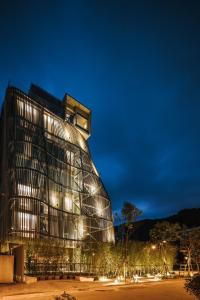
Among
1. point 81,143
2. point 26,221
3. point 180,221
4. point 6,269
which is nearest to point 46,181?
point 26,221

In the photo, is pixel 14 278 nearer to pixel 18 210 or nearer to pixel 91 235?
pixel 18 210

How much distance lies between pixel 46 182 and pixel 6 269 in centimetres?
2679

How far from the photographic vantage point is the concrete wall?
25.6 m

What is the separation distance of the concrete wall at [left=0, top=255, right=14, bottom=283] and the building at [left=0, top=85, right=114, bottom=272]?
18069mm

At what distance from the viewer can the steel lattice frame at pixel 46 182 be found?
46.5 m

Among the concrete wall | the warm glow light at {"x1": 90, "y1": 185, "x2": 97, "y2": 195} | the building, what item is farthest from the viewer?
the warm glow light at {"x1": 90, "y1": 185, "x2": 97, "y2": 195}

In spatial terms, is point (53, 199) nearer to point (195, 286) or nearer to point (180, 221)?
point (195, 286)

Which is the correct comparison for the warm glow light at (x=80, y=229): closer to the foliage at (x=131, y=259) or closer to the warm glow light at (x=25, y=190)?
the warm glow light at (x=25, y=190)

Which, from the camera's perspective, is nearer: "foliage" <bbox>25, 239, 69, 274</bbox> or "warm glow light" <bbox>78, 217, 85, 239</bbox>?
"foliage" <bbox>25, 239, 69, 274</bbox>

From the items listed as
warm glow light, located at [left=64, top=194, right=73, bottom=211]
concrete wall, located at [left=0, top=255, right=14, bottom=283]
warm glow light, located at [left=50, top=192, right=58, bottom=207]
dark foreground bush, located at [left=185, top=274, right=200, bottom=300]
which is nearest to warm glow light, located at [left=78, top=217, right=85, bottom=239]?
warm glow light, located at [left=64, top=194, right=73, bottom=211]

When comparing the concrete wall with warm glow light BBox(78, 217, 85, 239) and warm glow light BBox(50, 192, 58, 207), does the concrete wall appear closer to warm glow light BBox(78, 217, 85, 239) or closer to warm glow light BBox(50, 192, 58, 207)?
warm glow light BBox(50, 192, 58, 207)

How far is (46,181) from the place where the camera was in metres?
52.3

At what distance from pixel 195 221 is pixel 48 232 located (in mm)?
65063

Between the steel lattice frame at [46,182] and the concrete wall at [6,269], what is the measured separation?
1807 cm
